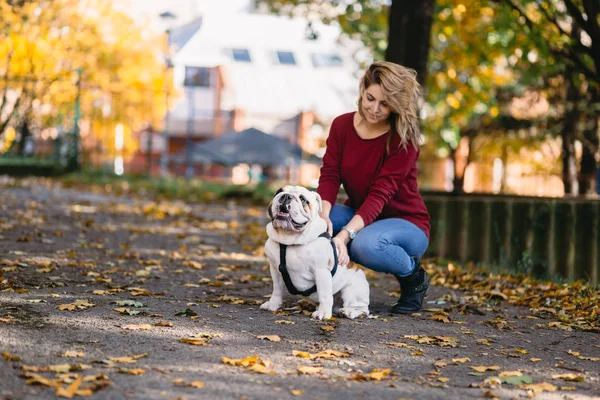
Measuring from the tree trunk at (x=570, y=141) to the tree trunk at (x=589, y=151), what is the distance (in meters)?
0.21

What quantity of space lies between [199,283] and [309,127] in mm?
28961

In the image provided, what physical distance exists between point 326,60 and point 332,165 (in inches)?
1973

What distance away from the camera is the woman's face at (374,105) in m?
5.95

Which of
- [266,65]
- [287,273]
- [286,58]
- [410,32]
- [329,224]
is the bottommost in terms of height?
[287,273]

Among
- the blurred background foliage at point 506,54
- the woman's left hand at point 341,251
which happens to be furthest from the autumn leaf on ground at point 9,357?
the blurred background foliage at point 506,54

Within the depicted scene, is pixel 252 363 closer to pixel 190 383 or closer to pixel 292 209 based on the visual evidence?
pixel 190 383

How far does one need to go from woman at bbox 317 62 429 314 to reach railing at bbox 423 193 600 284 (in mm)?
3281

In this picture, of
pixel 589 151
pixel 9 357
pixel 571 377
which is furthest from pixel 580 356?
pixel 589 151

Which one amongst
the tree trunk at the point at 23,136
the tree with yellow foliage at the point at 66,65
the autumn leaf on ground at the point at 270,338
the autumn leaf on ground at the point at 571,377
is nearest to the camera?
the autumn leaf on ground at the point at 571,377

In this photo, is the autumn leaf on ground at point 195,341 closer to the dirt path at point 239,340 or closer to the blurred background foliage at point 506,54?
the dirt path at point 239,340

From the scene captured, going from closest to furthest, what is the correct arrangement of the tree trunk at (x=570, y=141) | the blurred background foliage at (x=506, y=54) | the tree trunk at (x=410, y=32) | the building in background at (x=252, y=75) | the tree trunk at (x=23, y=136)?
1. the tree trunk at (x=410, y=32)
2. the blurred background foliage at (x=506, y=54)
3. the tree trunk at (x=570, y=141)
4. the tree trunk at (x=23, y=136)
5. the building in background at (x=252, y=75)

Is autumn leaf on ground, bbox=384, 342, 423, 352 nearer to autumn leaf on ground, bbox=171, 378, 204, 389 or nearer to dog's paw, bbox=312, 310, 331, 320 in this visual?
dog's paw, bbox=312, 310, 331, 320

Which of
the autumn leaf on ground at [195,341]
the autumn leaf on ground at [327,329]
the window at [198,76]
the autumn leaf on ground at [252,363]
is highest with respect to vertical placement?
the window at [198,76]

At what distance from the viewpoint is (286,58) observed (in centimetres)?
5525
